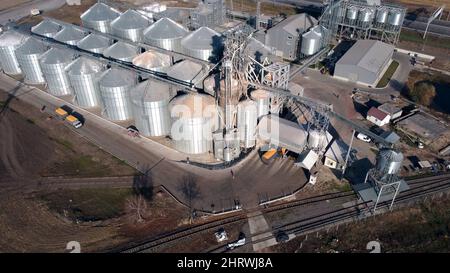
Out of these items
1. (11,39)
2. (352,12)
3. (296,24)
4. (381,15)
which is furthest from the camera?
(296,24)

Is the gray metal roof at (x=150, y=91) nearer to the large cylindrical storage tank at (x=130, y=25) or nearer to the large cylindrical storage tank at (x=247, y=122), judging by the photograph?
the large cylindrical storage tank at (x=247, y=122)

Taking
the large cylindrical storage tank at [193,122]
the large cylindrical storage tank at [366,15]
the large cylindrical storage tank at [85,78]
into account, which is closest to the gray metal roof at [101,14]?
the large cylindrical storage tank at [85,78]

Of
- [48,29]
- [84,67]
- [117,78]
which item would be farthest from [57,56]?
[117,78]

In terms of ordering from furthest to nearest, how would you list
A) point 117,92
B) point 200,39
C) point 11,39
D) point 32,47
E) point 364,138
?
1. point 11,39
2. point 32,47
3. point 200,39
4. point 117,92
5. point 364,138

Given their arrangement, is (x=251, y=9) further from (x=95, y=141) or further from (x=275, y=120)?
(x=95, y=141)

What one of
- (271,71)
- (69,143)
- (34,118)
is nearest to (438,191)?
(271,71)

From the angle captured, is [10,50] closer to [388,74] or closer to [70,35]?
[70,35]
